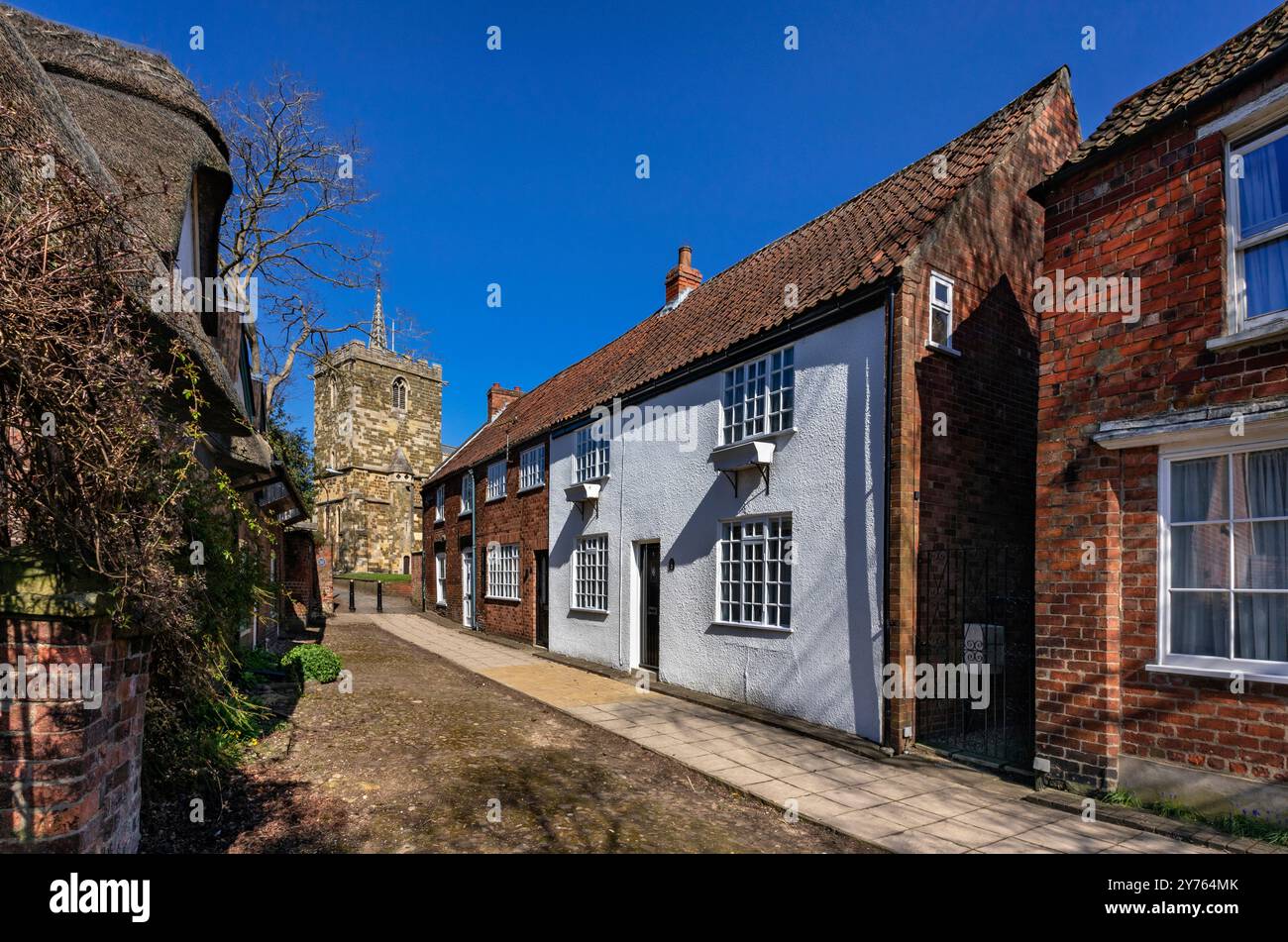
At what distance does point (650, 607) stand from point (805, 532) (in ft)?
15.4

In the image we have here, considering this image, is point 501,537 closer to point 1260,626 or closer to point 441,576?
point 441,576

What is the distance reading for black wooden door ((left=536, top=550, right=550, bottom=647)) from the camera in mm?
16766

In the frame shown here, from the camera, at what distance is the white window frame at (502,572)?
18516 mm

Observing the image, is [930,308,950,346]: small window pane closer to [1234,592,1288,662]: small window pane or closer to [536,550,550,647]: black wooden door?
[1234,592,1288,662]: small window pane

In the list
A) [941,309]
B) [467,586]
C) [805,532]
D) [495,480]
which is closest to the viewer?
[941,309]

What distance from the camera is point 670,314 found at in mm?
16422

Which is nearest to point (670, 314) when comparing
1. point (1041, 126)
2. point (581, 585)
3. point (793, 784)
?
point (581, 585)

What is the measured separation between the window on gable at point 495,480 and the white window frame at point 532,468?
1370 mm

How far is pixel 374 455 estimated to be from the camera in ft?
152

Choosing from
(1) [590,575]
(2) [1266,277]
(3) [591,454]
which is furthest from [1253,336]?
(1) [590,575]

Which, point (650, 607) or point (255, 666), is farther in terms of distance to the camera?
point (650, 607)

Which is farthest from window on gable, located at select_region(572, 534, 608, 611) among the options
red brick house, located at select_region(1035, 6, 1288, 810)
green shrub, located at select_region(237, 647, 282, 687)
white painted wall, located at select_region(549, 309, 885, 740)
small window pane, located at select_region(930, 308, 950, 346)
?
red brick house, located at select_region(1035, 6, 1288, 810)

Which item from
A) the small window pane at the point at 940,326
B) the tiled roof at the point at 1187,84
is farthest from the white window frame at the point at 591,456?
the tiled roof at the point at 1187,84
